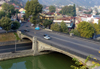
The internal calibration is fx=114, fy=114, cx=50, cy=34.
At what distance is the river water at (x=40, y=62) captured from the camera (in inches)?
1069

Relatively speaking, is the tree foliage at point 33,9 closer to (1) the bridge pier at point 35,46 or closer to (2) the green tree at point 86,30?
(2) the green tree at point 86,30

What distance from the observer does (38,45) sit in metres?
32.5

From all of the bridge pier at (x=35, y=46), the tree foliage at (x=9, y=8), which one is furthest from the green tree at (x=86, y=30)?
the tree foliage at (x=9, y=8)

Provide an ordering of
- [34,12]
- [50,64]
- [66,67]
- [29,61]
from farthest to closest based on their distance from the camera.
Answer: [34,12], [29,61], [50,64], [66,67]

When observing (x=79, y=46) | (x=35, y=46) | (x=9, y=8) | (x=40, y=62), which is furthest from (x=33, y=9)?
(x=79, y=46)

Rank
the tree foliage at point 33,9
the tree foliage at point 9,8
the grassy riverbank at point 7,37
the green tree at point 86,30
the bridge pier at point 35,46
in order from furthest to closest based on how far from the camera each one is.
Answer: the tree foliage at point 9,8
the tree foliage at point 33,9
the green tree at point 86,30
the grassy riverbank at point 7,37
the bridge pier at point 35,46

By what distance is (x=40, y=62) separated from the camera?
29.8 meters

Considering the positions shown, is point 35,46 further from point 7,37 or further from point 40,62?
point 7,37

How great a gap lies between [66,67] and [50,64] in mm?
4191

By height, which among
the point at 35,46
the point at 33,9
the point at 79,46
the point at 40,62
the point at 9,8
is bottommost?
the point at 40,62

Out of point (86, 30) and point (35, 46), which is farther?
point (86, 30)

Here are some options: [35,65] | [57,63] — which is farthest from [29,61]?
[57,63]

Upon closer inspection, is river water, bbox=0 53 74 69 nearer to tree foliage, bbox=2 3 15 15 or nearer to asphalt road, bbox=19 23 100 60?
asphalt road, bbox=19 23 100 60

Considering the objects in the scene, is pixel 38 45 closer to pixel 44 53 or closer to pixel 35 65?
pixel 44 53
